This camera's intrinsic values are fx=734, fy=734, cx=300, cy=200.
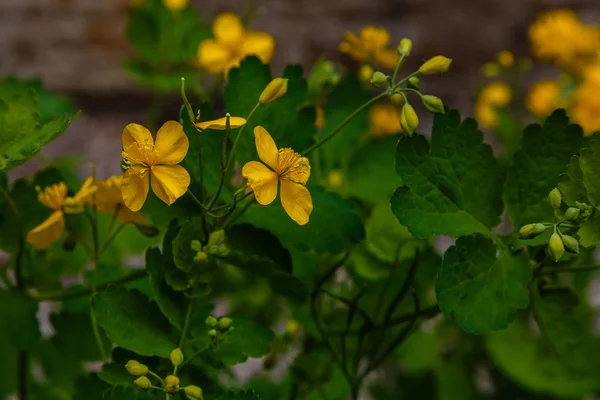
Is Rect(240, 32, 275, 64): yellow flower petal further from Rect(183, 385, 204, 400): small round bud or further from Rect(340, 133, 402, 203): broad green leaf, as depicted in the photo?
Rect(183, 385, 204, 400): small round bud

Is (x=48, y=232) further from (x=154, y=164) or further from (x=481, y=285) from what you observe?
(x=481, y=285)

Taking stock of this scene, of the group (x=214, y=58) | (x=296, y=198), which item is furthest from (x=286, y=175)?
(x=214, y=58)

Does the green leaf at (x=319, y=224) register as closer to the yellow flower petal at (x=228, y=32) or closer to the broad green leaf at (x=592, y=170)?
the broad green leaf at (x=592, y=170)

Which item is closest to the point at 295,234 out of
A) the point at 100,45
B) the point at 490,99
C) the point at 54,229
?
the point at 54,229

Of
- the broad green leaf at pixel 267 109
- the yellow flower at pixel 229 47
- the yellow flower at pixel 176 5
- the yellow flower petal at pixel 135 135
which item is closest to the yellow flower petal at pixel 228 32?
the yellow flower at pixel 229 47

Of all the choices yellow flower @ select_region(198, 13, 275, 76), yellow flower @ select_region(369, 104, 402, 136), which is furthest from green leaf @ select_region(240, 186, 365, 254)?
yellow flower @ select_region(369, 104, 402, 136)

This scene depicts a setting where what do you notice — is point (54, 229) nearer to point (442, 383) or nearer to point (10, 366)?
point (10, 366)
